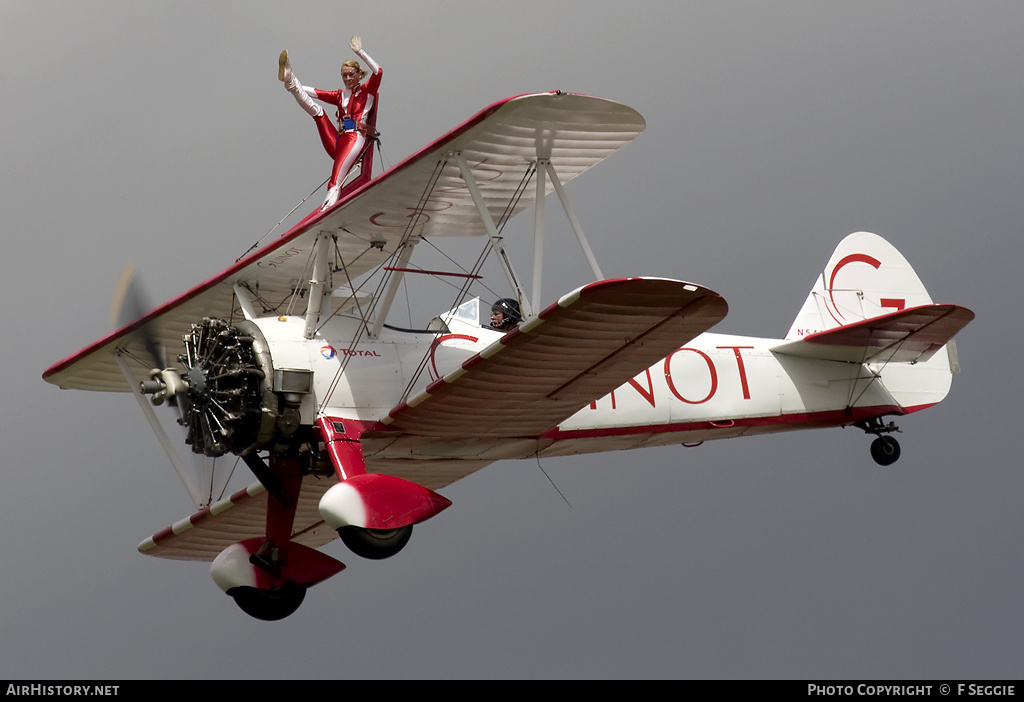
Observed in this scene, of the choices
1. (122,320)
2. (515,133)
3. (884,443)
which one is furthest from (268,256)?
(884,443)

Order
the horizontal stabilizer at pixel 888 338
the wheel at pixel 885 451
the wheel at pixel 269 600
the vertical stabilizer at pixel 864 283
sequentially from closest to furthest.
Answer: the wheel at pixel 269 600
the horizontal stabilizer at pixel 888 338
the wheel at pixel 885 451
the vertical stabilizer at pixel 864 283

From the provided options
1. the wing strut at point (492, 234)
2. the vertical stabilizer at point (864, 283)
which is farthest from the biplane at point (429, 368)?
the vertical stabilizer at point (864, 283)

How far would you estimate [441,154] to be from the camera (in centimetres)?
1404

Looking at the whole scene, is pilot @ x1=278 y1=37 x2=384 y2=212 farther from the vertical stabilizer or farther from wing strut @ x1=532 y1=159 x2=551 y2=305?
the vertical stabilizer

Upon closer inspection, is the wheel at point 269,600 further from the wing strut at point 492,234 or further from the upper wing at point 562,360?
the wing strut at point 492,234

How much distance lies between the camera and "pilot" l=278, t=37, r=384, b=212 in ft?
52.3

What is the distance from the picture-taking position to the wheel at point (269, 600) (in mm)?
15812

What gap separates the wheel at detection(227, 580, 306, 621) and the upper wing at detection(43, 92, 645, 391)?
9.04 ft

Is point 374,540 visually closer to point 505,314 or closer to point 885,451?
point 505,314

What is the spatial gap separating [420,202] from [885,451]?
6583 mm

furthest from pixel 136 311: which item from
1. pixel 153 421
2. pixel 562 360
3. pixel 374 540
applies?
pixel 562 360

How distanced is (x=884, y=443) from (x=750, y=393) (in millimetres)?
1893

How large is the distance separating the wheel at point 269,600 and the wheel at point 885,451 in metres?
6.79

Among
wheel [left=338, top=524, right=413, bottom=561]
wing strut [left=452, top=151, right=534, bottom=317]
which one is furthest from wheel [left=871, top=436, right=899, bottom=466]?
wheel [left=338, top=524, right=413, bottom=561]
